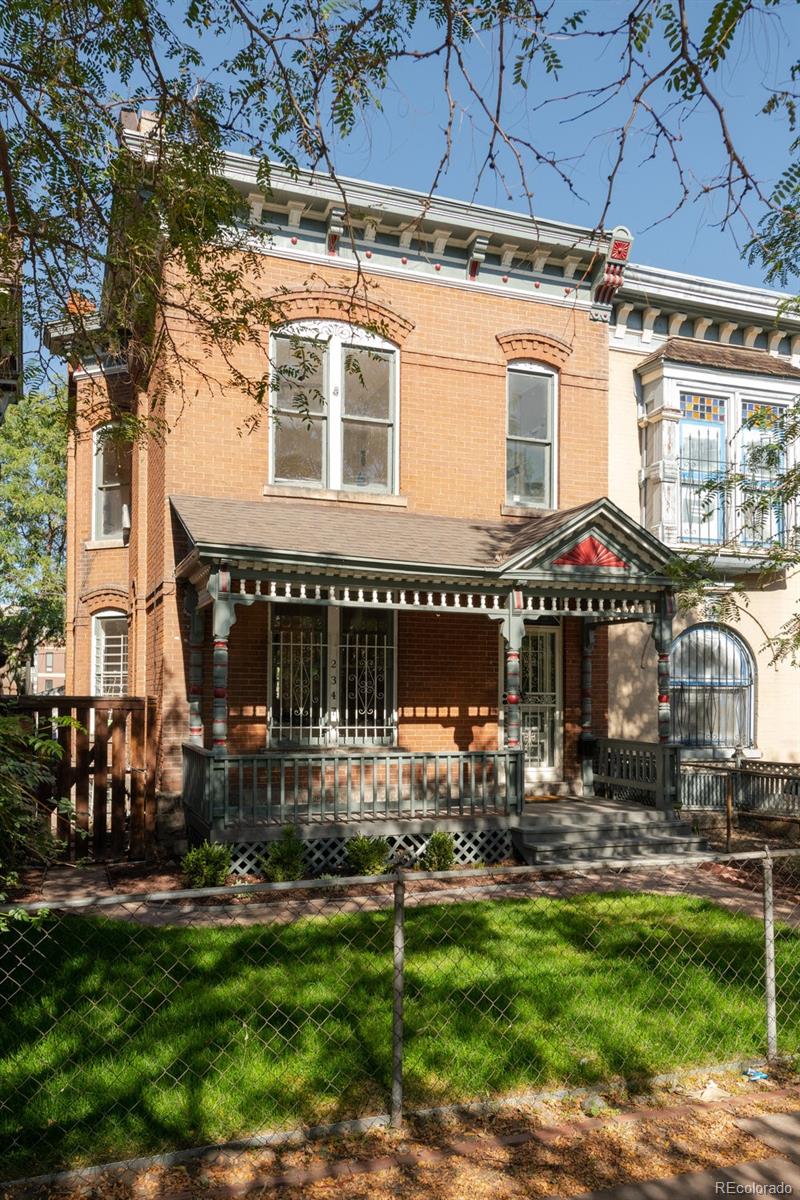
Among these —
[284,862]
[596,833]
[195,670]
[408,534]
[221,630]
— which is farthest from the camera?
[408,534]

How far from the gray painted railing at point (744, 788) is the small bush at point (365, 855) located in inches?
220

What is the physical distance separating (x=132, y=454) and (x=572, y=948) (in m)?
12.0

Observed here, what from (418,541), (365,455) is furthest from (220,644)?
(365,455)

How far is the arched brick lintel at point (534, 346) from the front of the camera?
14.6 m

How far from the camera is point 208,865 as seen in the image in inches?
398

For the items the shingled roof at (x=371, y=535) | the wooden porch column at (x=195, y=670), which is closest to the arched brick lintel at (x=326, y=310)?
the shingled roof at (x=371, y=535)

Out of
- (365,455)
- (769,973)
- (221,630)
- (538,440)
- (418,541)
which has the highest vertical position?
(538,440)

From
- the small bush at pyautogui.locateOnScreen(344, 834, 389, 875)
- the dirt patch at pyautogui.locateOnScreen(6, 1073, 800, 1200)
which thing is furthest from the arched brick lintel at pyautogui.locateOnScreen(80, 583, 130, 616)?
the dirt patch at pyautogui.locateOnScreen(6, 1073, 800, 1200)

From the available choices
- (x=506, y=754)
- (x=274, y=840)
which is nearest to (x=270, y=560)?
(x=274, y=840)

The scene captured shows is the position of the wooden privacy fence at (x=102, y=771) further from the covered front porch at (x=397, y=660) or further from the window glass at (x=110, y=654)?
the window glass at (x=110, y=654)

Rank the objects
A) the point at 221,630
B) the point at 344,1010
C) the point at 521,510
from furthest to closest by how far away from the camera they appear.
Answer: the point at 521,510 < the point at 221,630 < the point at 344,1010

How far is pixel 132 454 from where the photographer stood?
16250 mm

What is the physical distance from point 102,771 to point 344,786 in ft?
10.1

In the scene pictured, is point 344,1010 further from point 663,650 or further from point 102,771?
point 663,650
